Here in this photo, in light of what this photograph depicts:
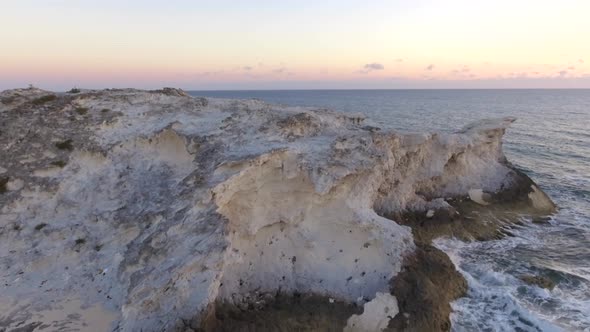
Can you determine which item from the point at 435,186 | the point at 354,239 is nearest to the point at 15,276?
the point at 354,239

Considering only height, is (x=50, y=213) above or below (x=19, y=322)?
above

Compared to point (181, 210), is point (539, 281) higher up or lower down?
lower down

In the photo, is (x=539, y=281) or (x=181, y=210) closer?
(x=181, y=210)

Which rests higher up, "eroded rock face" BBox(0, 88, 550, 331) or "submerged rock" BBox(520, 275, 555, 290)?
"eroded rock face" BBox(0, 88, 550, 331)

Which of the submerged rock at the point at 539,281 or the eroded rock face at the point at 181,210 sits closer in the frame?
the eroded rock face at the point at 181,210

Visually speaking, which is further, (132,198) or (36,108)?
(36,108)

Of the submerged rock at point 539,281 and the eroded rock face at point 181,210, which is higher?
the eroded rock face at point 181,210

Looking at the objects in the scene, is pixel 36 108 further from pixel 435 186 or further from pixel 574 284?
pixel 574 284

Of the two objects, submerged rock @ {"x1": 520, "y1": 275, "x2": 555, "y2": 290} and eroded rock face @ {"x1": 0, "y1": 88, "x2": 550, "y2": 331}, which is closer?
eroded rock face @ {"x1": 0, "y1": 88, "x2": 550, "y2": 331}
